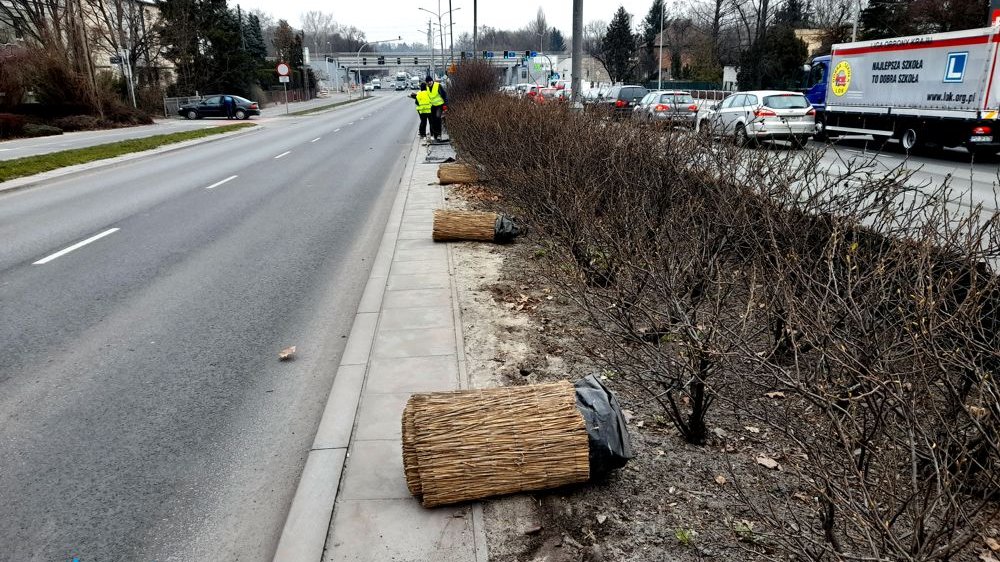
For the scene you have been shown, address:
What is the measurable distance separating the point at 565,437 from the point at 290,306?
183 inches

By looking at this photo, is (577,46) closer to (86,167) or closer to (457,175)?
(457,175)

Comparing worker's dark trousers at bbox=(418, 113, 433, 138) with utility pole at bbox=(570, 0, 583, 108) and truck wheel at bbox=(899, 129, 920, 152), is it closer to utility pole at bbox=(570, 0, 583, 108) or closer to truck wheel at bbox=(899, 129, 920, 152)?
utility pole at bbox=(570, 0, 583, 108)

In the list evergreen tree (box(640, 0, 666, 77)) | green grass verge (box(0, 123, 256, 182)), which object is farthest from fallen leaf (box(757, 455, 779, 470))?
evergreen tree (box(640, 0, 666, 77))

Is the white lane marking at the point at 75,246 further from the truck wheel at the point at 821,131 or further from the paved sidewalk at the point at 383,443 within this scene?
the truck wheel at the point at 821,131

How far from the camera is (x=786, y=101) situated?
22.5 metres

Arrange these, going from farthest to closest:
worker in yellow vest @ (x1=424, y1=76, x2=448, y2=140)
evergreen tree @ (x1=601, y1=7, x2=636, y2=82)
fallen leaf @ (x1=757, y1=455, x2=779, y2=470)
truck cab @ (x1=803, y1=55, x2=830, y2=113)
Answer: evergreen tree @ (x1=601, y1=7, x2=636, y2=82) < truck cab @ (x1=803, y1=55, x2=830, y2=113) < worker in yellow vest @ (x1=424, y1=76, x2=448, y2=140) < fallen leaf @ (x1=757, y1=455, x2=779, y2=470)

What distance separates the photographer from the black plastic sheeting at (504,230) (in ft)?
31.1

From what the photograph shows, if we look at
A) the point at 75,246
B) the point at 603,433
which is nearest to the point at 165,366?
the point at 603,433

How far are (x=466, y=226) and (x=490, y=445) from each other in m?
6.14

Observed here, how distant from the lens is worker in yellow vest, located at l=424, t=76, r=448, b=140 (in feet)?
80.2

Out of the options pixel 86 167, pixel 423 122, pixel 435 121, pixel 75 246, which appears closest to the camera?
pixel 75 246

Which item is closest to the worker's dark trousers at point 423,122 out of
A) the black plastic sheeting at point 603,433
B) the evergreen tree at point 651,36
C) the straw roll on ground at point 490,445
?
the black plastic sheeting at point 603,433

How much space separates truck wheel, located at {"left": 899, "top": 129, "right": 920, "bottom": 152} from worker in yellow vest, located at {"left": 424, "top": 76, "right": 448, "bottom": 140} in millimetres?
14294

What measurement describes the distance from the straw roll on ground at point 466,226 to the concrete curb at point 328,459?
266 cm
